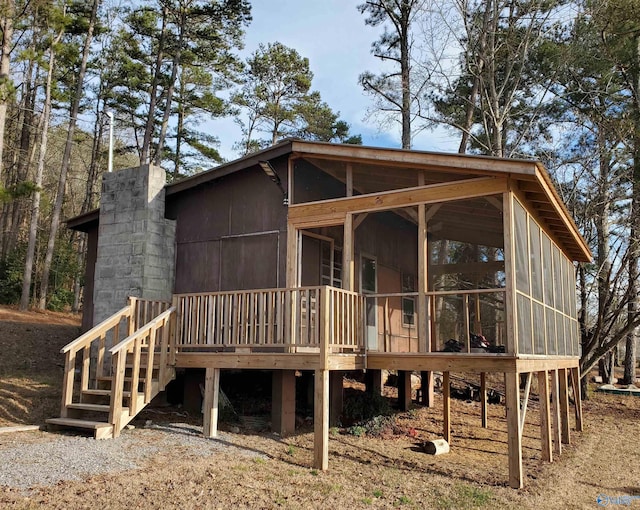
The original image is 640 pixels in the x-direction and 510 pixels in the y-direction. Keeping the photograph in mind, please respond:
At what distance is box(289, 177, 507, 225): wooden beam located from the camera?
306 inches

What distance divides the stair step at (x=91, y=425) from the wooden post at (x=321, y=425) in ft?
8.93

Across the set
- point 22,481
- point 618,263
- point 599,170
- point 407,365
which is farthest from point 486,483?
point 599,170

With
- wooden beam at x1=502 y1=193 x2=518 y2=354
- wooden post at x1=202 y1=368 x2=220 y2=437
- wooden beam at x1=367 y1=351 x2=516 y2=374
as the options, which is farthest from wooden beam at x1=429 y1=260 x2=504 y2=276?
wooden post at x1=202 y1=368 x2=220 y2=437

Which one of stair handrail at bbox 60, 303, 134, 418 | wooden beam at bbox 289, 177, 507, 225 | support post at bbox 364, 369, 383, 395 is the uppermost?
wooden beam at bbox 289, 177, 507, 225

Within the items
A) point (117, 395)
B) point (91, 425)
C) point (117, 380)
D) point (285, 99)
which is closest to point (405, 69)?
point (285, 99)

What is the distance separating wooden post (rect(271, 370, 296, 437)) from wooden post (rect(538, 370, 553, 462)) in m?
3.82

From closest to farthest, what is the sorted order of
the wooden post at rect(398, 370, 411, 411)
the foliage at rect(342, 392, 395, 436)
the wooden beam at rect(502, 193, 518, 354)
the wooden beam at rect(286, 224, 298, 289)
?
the wooden beam at rect(502, 193, 518, 354) → the wooden beam at rect(286, 224, 298, 289) → the foliage at rect(342, 392, 395, 436) → the wooden post at rect(398, 370, 411, 411)

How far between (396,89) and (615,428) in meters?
13.1

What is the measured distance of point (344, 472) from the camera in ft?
23.1

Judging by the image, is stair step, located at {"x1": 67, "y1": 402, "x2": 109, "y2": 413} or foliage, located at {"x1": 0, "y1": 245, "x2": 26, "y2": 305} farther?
foliage, located at {"x1": 0, "y1": 245, "x2": 26, "y2": 305}

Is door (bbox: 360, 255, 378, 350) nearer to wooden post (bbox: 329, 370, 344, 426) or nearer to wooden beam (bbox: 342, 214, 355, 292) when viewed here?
wooden post (bbox: 329, 370, 344, 426)

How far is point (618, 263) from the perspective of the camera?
59.7ft

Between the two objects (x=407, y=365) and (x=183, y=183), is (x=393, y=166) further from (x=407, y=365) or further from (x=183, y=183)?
(x=183, y=183)

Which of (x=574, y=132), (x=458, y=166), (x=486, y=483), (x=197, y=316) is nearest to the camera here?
(x=486, y=483)
